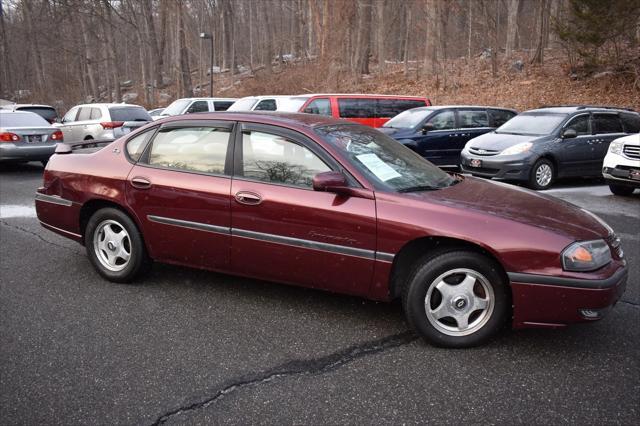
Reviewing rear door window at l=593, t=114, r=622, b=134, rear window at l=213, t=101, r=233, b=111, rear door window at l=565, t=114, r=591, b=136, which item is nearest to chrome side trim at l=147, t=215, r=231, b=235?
rear door window at l=565, t=114, r=591, b=136

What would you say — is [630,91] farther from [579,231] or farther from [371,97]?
[579,231]

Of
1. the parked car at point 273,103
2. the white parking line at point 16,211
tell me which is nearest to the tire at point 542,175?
the parked car at point 273,103

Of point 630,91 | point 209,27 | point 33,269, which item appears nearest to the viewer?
point 33,269

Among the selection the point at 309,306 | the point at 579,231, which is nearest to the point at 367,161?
the point at 309,306

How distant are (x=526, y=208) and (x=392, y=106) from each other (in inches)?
445

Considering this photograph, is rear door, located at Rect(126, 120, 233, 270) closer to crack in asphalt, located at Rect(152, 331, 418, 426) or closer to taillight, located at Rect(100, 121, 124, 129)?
crack in asphalt, located at Rect(152, 331, 418, 426)

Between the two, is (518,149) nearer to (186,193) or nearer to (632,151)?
(632,151)

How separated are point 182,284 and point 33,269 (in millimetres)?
1556

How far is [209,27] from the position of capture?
45.3 metres

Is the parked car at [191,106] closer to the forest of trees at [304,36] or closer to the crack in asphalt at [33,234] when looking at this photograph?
the forest of trees at [304,36]

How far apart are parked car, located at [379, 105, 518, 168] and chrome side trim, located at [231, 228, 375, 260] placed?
815cm

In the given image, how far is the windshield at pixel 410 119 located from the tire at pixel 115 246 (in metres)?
8.57

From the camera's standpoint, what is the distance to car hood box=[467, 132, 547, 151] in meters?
10.1

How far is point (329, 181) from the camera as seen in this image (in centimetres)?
354
